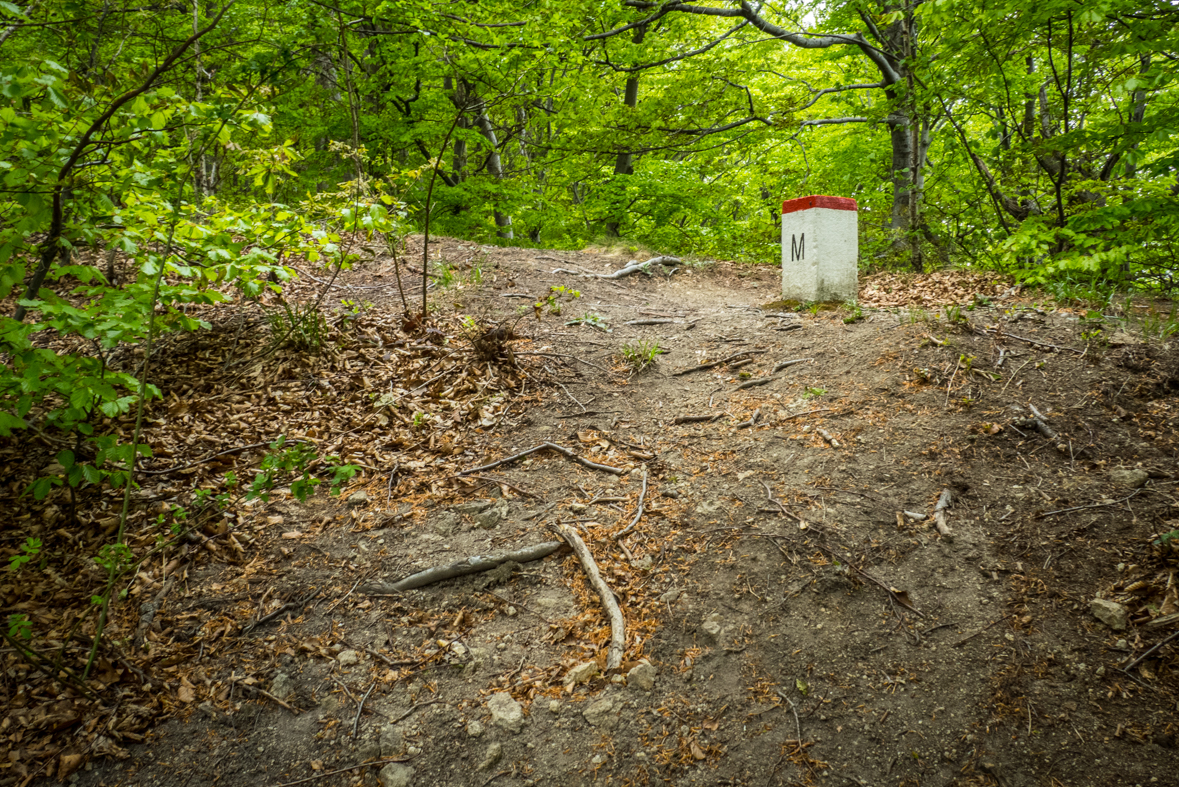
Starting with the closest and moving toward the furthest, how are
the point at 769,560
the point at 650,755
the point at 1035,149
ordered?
the point at 650,755, the point at 769,560, the point at 1035,149

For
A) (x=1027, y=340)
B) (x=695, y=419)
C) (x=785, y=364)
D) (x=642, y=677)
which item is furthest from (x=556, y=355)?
(x=1027, y=340)

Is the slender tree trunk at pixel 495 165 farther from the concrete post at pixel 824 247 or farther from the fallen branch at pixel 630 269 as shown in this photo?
the concrete post at pixel 824 247

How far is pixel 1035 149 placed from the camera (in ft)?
16.3

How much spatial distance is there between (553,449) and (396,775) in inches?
94.6

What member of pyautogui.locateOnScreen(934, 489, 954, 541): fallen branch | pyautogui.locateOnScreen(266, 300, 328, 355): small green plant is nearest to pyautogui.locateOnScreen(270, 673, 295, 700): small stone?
pyautogui.locateOnScreen(266, 300, 328, 355): small green plant

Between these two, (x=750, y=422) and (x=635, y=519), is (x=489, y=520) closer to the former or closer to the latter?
(x=635, y=519)

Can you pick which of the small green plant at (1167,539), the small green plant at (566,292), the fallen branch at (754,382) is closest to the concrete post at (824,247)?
the fallen branch at (754,382)

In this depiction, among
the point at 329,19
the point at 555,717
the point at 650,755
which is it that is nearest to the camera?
the point at 650,755

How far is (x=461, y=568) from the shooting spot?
10.9 feet

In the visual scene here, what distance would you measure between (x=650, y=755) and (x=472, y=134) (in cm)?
1185

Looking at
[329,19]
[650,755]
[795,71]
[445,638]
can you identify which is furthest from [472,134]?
[650,755]

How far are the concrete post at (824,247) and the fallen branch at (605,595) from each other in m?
5.41

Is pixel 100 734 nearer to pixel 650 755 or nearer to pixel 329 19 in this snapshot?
pixel 650 755

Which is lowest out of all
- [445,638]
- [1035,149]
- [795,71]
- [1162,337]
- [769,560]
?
[445,638]
